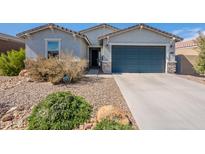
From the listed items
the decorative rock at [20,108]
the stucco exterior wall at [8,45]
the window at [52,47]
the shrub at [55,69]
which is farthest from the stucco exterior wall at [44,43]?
the decorative rock at [20,108]

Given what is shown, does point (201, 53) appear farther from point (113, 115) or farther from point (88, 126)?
point (88, 126)

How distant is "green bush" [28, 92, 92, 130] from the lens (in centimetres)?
573

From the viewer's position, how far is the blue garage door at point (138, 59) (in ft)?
64.5

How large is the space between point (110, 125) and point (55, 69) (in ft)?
25.7

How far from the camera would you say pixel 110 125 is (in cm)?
544

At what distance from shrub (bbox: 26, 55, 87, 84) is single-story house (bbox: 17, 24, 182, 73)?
5198 mm

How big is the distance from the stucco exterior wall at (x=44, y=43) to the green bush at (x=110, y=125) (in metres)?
13.2

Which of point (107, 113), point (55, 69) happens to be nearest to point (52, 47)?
point (55, 69)

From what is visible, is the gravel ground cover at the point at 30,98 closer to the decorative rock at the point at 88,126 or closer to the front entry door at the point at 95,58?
the decorative rock at the point at 88,126

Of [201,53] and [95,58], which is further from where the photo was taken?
[95,58]
